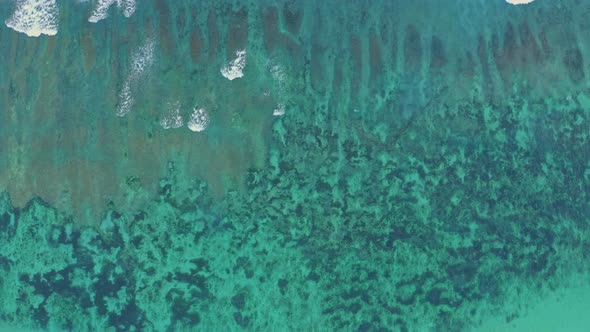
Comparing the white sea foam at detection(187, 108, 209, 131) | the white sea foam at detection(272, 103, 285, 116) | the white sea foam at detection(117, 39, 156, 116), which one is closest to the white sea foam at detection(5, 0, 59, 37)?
the white sea foam at detection(117, 39, 156, 116)

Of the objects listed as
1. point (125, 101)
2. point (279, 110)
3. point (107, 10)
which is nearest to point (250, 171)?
point (279, 110)

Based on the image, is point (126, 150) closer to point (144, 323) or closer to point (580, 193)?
point (144, 323)

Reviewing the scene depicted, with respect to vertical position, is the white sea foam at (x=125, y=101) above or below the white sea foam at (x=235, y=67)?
below

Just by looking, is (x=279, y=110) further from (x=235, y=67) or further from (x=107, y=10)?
(x=107, y=10)

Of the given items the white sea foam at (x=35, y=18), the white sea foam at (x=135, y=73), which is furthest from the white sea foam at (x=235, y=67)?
the white sea foam at (x=35, y=18)

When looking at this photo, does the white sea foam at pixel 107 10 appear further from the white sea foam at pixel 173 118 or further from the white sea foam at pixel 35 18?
the white sea foam at pixel 173 118

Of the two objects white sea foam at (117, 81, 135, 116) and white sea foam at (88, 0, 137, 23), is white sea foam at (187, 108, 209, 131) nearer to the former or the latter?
white sea foam at (117, 81, 135, 116)
